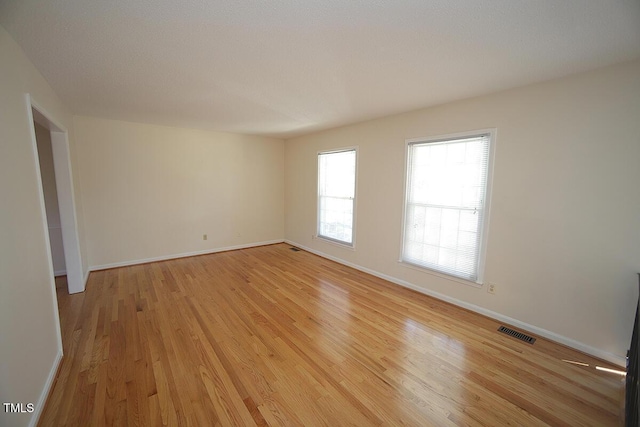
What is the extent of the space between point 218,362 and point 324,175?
369 cm

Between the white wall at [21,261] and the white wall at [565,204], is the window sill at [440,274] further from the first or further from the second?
the white wall at [21,261]

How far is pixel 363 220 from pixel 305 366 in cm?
256

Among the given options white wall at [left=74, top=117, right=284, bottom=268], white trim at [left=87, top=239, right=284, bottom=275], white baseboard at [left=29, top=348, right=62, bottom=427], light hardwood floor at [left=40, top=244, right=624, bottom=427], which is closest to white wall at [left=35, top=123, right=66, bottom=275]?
white wall at [left=74, top=117, right=284, bottom=268]

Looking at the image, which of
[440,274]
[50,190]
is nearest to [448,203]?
[440,274]

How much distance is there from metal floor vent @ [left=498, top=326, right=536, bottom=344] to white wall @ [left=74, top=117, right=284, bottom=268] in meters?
4.72

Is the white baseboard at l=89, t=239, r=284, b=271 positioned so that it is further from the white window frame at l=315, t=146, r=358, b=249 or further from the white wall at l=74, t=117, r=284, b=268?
the white window frame at l=315, t=146, r=358, b=249

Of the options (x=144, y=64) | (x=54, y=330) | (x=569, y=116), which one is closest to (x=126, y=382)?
(x=54, y=330)

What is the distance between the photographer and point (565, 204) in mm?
2275

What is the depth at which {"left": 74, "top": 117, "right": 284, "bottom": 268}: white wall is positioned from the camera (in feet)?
13.2

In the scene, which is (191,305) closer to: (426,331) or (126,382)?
(126,382)

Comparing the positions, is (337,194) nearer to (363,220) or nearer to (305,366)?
(363,220)

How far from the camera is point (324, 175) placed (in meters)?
5.02

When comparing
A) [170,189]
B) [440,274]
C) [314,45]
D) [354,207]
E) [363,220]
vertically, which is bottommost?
[440,274]

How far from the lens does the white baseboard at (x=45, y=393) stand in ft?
4.94
